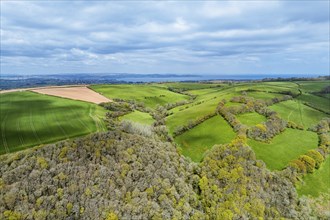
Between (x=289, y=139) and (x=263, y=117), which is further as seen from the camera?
(x=263, y=117)

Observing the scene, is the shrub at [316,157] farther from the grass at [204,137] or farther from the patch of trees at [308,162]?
the grass at [204,137]

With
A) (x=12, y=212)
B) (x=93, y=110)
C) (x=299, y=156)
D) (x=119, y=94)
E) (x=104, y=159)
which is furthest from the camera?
(x=119, y=94)

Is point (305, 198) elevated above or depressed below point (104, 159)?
below

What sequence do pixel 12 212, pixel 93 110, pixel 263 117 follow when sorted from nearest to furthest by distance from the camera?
1. pixel 12 212
2. pixel 263 117
3. pixel 93 110

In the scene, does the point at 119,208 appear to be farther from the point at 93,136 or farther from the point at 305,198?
the point at 305,198

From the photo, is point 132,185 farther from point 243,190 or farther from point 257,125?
point 257,125

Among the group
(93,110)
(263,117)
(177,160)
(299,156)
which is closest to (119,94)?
(93,110)

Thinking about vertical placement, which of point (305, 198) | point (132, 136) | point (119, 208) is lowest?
point (305, 198)
